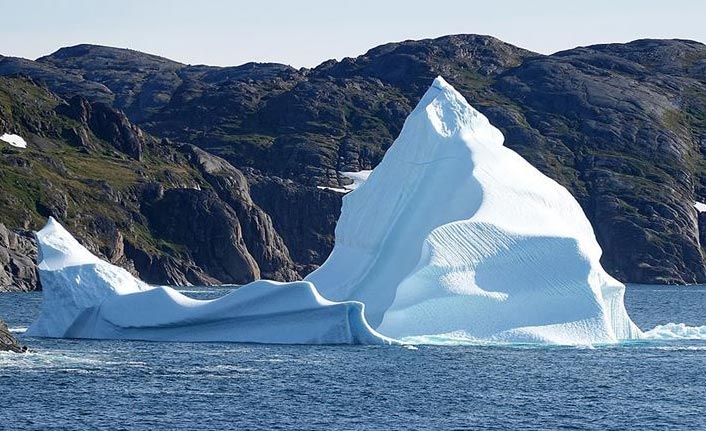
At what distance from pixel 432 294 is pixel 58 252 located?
62.0ft

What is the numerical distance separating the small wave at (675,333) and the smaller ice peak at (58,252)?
30918 mm

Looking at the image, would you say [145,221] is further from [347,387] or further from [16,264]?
[347,387]

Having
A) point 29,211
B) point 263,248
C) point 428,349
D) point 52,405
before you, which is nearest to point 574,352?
point 428,349

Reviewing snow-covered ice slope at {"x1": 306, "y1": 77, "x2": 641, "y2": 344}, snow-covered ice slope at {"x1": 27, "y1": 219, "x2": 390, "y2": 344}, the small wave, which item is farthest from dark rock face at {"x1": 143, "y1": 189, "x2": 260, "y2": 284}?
snow-covered ice slope at {"x1": 27, "y1": 219, "x2": 390, "y2": 344}

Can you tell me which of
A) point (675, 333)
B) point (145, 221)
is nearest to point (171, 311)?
point (675, 333)

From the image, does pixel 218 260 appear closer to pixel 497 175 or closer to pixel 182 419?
pixel 497 175

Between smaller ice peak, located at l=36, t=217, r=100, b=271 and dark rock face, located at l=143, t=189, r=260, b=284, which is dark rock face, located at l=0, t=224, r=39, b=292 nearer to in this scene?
dark rock face, located at l=143, t=189, r=260, b=284

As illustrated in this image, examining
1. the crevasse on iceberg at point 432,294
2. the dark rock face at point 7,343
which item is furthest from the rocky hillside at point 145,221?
the dark rock face at point 7,343

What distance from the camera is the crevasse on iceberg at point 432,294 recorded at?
228 ft

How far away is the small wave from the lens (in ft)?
269

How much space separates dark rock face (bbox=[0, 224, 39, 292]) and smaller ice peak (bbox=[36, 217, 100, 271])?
232 ft

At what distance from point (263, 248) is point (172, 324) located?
126109 millimetres

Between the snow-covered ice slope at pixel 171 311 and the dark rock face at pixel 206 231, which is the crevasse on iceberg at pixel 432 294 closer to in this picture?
the snow-covered ice slope at pixel 171 311

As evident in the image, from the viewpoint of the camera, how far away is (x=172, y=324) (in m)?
70.6
